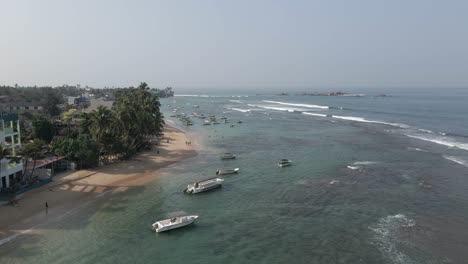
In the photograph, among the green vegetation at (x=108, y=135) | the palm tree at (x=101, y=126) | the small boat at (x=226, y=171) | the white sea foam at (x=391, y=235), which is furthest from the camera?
the palm tree at (x=101, y=126)

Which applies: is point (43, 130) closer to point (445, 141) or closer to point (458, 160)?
point (458, 160)

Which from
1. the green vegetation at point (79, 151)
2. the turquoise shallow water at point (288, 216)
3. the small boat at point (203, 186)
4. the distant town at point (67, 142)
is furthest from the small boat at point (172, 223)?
the green vegetation at point (79, 151)

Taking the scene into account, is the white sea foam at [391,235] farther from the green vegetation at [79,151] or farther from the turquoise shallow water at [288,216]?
the green vegetation at [79,151]

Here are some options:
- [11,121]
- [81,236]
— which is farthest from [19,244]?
[11,121]

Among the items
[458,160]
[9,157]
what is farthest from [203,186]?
[458,160]

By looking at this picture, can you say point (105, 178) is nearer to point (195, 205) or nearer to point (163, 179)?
point (163, 179)

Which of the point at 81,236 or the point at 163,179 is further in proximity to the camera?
the point at 163,179
